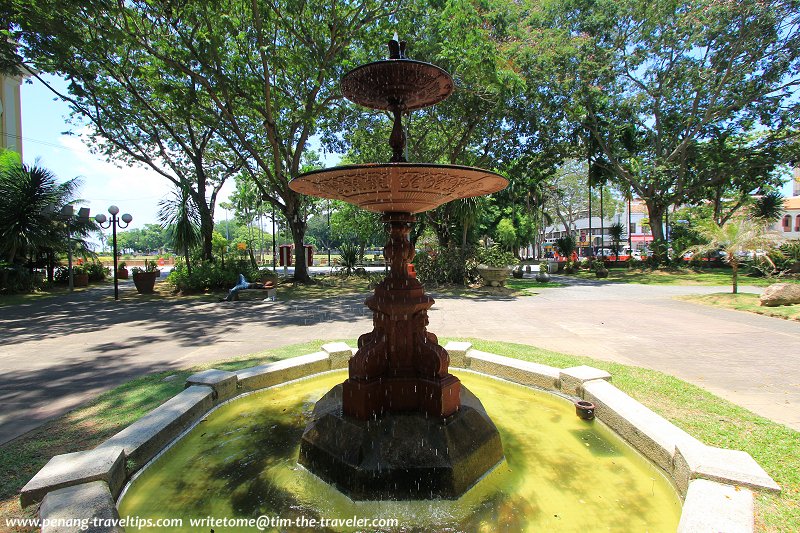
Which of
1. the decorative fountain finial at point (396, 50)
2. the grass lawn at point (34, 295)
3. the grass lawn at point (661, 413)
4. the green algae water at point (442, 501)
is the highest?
the decorative fountain finial at point (396, 50)

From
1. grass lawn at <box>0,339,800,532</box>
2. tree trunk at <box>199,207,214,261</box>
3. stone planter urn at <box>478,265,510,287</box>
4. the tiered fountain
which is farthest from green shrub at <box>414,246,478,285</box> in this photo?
the tiered fountain

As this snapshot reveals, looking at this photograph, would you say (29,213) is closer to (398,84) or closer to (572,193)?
(398,84)

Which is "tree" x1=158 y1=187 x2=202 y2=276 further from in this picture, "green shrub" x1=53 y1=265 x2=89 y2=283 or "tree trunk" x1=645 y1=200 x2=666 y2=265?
"tree trunk" x1=645 y1=200 x2=666 y2=265

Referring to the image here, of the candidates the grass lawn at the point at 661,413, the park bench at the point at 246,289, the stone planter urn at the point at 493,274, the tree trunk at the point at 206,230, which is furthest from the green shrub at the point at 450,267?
the grass lawn at the point at 661,413

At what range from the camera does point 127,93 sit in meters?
17.0

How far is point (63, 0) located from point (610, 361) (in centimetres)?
1537

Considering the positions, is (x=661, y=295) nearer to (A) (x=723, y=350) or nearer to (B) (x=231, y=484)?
(A) (x=723, y=350)

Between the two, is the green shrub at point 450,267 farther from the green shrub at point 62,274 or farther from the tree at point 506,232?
the tree at point 506,232

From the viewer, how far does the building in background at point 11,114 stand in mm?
21891

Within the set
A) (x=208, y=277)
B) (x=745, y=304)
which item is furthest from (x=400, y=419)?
(x=208, y=277)

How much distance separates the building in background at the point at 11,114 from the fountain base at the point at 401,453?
29287mm

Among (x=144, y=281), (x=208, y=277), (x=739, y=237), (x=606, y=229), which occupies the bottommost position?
(x=144, y=281)

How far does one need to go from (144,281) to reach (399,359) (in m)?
16.7

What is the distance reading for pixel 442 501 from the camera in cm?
268
